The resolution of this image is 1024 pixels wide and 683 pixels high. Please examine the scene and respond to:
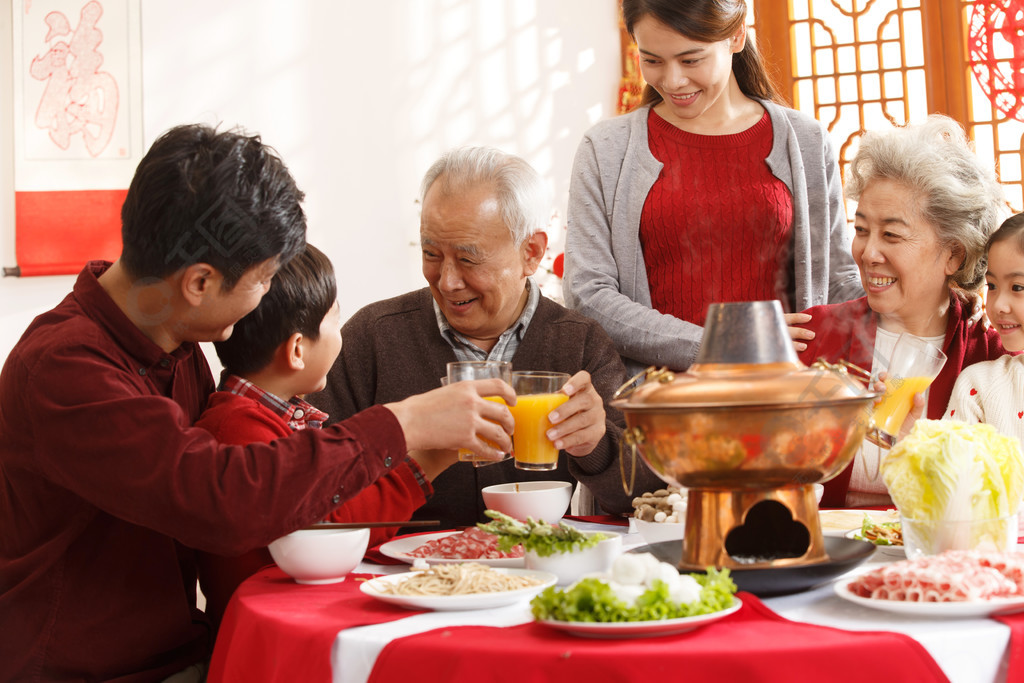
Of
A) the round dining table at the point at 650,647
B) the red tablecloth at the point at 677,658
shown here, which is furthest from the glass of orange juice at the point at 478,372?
the red tablecloth at the point at 677,658

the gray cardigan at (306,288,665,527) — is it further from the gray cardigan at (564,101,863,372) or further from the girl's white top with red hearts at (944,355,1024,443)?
the girl's white top with red hearts at (944,355,1024,443)

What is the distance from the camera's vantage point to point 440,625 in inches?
42.6

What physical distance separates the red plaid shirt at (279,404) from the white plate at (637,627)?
2.77 feet

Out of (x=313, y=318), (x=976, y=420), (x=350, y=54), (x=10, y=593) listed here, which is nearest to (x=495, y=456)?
(x=313, y=318)

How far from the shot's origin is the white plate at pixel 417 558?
4.51 feet

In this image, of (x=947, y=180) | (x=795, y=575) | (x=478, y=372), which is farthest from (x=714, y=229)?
(x=795, y=575)

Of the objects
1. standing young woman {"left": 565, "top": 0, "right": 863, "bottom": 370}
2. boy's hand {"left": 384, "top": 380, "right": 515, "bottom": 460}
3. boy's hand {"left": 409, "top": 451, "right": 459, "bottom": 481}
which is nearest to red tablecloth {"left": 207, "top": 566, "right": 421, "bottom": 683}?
boy's hand {"left": 384, "top": 380, "right": 515, "bottom": 460}

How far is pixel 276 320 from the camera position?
1.74 meters

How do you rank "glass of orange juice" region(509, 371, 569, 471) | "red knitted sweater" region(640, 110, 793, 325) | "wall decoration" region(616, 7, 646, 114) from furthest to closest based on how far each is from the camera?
1. "wall decoration" region(616, 7, 646, 114)
2. "red knitted sweater" region(640, 110, 793, 325)
3. "glass of orange juice" region(509, 371, 569, 471)

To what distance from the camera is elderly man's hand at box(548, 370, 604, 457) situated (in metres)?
1.73

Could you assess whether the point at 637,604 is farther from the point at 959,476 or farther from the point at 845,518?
the point at 845,518

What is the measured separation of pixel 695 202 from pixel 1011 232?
0.68 m

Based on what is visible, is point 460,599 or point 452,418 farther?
point 452,418

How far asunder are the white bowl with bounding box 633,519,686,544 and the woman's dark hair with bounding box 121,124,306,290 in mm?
673
